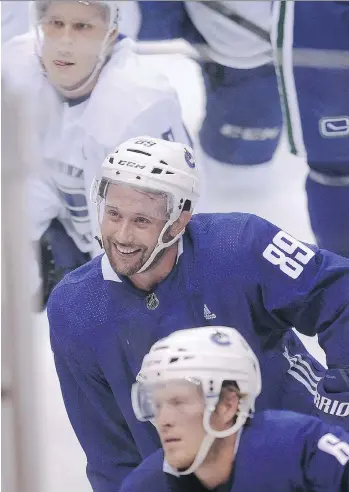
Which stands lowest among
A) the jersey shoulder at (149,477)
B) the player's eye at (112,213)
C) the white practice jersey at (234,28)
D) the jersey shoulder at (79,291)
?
the jersey shoulder at (149,477)

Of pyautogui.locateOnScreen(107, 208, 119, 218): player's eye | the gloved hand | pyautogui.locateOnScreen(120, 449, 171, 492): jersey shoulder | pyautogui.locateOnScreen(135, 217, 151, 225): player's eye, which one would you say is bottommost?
pyautogui.locateOnScreen(120, 449, 171, 492): jersey shoulder

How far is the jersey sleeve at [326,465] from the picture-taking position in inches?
42.1

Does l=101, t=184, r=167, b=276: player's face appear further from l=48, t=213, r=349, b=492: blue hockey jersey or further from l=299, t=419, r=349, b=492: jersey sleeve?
l=299, t=419, r=349, b=492: jersey sleeve

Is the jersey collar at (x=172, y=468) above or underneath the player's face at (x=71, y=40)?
underneath

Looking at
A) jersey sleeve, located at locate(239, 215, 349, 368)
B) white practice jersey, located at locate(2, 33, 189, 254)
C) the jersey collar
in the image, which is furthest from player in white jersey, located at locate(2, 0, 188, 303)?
the jersey collar

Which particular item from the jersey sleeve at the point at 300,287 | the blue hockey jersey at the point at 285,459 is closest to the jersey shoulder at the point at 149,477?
the blue hockey jersey at the point at 285,459

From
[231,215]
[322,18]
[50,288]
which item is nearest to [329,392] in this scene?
[231,215]

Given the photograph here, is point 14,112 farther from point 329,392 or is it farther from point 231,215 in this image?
point 329,392

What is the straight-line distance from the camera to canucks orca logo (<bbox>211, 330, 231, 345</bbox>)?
1086 mm

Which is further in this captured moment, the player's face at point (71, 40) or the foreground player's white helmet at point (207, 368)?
the player's face at point (71, 40)

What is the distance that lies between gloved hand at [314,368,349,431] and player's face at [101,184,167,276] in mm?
309

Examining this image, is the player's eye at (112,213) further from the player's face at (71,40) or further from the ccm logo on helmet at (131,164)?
the player's face at (71,40)

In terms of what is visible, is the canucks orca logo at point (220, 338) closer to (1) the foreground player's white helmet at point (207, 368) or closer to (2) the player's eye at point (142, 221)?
(1) the foreground player's white helmet at point (207, 368)

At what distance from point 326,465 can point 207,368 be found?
203 mm
